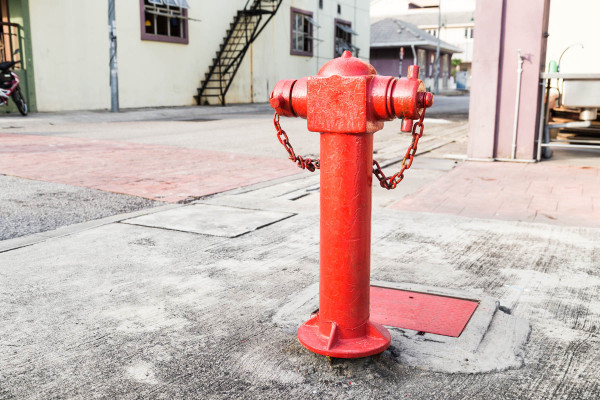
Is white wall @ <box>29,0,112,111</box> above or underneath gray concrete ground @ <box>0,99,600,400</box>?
above

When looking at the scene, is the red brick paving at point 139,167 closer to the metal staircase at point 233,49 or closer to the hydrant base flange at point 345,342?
the hydrant base flange at point 345,342

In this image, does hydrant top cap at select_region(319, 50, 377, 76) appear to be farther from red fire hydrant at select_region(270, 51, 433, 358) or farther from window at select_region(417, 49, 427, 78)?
window at select_region(417, 49, 427, 78)

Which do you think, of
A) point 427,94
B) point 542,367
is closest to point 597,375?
point 542,367

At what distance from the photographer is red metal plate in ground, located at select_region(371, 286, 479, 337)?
2.43 metres

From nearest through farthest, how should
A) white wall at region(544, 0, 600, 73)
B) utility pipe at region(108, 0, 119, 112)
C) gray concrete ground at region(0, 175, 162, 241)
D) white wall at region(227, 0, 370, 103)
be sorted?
gray concrete ground at region(0, 175, 162, 241) < white wall at region(544, 0, 600, 73) < utility pipe at region(108, 0, 119, 112) < white wall at region(227, 0, 370, 103)

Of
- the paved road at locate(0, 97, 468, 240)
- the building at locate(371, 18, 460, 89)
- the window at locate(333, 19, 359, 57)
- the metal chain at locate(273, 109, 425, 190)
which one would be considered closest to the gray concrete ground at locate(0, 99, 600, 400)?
the paved road at locate(0, 97, 468, 240)

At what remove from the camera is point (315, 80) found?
2.06 metres

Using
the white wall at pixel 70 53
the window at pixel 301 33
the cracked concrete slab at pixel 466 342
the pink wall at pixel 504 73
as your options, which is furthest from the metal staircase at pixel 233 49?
the cracked concrete slab at pixel 466 342

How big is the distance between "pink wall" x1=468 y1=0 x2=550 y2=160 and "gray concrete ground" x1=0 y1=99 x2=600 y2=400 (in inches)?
131

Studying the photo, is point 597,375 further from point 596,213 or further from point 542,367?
point 596,213

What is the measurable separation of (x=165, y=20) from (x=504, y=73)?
13.7m

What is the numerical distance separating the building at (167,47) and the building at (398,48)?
12.2 meters

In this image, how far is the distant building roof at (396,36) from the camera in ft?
126

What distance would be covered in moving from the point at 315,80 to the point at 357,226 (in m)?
0.53
